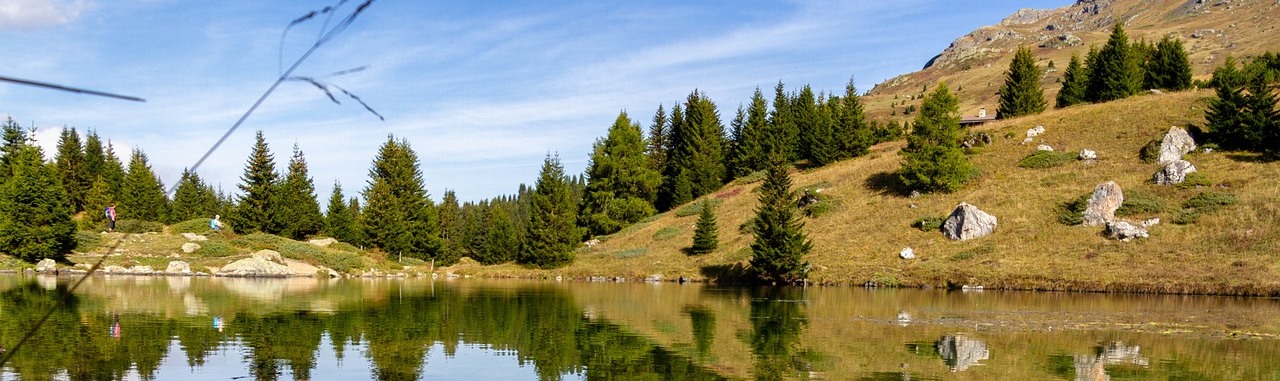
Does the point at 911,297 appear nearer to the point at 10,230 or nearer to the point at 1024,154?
the point at 1024,154

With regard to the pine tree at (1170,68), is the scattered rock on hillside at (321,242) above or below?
below

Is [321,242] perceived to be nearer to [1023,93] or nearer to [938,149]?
[938,149]

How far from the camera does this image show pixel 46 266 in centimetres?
5131

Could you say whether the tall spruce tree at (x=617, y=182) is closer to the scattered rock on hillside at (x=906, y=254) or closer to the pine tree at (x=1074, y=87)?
the scattered rock on hillside at (x=906, y=254)

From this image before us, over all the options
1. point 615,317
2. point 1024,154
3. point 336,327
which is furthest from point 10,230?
point 1024,154

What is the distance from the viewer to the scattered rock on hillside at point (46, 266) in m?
51.0

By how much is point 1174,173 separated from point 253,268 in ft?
222

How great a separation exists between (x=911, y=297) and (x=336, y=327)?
29910mm

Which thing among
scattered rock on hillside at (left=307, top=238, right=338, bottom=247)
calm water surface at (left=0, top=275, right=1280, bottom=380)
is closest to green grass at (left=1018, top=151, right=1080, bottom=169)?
calm water surface at (left=0, top=275, right=1280, bottom=380)

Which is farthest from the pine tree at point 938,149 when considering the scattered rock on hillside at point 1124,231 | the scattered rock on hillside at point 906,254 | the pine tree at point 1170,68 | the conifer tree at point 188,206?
the conifer tree at point 188,206

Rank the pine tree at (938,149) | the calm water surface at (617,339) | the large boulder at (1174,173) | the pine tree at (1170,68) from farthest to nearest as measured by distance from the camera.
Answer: the pine tree at (1170,68) → the pine tree at (938,149) → the large boulder at (1174,173) → the calm water surface at (617,339)

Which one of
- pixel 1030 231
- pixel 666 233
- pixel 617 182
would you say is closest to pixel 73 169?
pixel 617 182

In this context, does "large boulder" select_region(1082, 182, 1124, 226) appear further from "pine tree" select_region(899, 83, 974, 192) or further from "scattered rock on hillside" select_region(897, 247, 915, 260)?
"pine tree" select_region(899, 83, 974, 192)

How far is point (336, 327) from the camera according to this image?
24297mm
